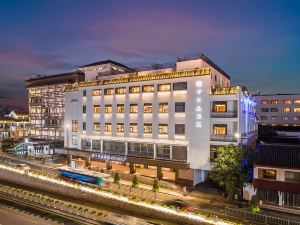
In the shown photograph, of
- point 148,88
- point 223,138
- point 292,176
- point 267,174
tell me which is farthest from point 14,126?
point 292,176

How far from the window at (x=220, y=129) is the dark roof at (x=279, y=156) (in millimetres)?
8175

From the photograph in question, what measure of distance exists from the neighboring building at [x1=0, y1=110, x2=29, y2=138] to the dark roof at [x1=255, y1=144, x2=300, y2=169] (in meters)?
116

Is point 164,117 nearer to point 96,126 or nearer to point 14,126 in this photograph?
point 96,126

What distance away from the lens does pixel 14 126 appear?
452 ft

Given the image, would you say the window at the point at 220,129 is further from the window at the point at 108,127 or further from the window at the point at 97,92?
the window at the point at 97,92

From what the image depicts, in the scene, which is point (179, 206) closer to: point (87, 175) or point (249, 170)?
point (249, 170)

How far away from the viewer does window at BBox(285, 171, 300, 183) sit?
131 ft

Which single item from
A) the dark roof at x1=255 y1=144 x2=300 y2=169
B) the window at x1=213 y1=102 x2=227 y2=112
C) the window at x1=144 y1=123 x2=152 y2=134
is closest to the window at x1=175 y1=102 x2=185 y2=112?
the window at x1=213 y1=102 x2=227 y2=112

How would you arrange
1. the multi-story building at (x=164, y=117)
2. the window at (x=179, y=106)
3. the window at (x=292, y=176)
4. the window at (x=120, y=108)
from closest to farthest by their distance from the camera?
the window at (x=292, y=176) → the multi-story building at (x=164, y=117) → the window at (x=179, y=106) → the window at (x=120, y=108)

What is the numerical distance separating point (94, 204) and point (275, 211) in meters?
27.7

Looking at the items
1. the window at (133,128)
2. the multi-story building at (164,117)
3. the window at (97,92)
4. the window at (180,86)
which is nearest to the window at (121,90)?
the multi-story building at (164,117)

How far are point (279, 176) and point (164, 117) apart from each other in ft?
80.6

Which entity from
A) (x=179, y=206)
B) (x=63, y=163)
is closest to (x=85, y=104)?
(x=63, y=163)

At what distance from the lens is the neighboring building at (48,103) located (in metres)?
101
